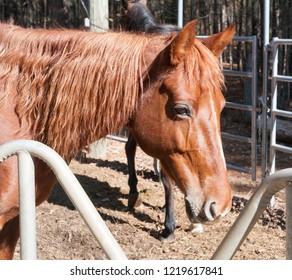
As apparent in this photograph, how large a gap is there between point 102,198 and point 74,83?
11.2ft

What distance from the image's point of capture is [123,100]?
255 cm

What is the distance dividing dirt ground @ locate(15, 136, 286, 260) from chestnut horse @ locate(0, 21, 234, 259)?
193 cm

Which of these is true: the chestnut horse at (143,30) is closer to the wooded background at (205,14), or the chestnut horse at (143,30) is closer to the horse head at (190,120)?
the horse head at (190,120)

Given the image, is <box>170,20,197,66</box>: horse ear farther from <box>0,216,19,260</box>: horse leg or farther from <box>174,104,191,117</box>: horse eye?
<box>0,216,19,260</box>: horse leg

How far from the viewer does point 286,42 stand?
4.94m

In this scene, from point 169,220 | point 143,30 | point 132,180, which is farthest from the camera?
point 132,180

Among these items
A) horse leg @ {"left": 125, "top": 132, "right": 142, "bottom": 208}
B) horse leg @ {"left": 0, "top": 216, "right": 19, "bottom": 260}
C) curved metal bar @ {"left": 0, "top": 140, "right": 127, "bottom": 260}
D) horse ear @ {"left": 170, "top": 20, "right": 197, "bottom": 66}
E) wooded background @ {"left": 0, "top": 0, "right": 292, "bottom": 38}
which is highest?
wooded background @ {"left": 0, "top": 0, "right": 292, "bottom": 38}

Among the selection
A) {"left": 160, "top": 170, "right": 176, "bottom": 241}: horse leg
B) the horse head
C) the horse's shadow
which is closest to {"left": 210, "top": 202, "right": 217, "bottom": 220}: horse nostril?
the horse head

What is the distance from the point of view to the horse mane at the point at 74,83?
2555mm

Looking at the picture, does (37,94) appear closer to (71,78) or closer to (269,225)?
(71,78)

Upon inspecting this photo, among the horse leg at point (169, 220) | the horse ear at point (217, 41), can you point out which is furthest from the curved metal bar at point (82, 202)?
the horse leg at point (169, 220)

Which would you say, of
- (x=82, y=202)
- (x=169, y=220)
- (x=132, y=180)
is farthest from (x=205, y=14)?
(x=82, y=202)

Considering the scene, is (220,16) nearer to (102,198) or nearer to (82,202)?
(102,198)

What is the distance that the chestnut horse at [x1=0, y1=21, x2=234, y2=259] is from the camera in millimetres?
2434
